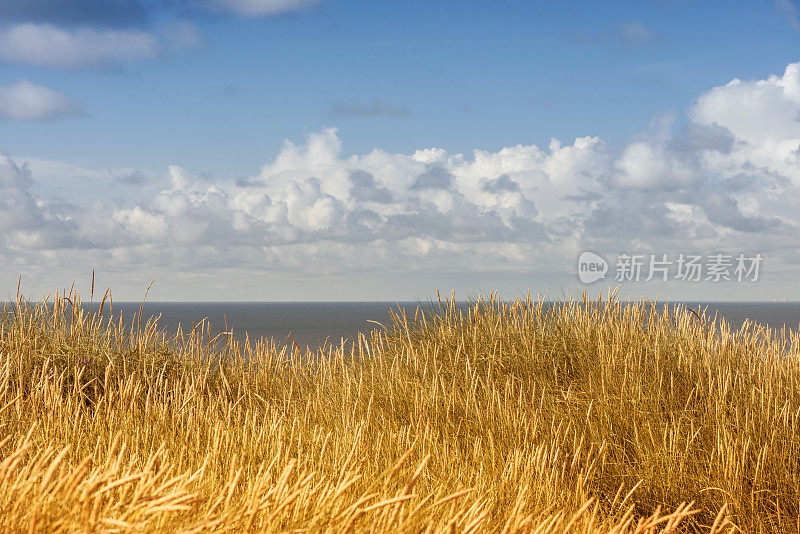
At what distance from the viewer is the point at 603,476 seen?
5.14 metres

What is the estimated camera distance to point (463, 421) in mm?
5699

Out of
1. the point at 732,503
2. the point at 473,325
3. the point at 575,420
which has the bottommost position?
the point at 732,503

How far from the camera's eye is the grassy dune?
3.29 meters

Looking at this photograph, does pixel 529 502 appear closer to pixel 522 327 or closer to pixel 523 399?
pixel 523 399

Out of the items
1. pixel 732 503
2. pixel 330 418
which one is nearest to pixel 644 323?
pixel 732 503

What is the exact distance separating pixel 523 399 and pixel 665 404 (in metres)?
1.27

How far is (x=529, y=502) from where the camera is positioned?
3969 millimetres

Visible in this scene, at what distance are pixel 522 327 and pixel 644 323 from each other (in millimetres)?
1524

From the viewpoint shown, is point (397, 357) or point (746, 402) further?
point (397, 357)

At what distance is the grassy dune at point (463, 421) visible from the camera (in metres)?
3.29

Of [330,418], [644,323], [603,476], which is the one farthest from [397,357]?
[644,323]

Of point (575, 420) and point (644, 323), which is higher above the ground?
point (644, 323)

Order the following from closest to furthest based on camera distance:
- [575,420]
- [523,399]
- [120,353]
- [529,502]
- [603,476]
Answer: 1. [529,502]
2. [603,476]
3. [575,420]
4. [523,399]
5. [120,353]

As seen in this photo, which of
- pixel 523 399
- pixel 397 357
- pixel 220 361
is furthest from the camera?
pixel 220 361
